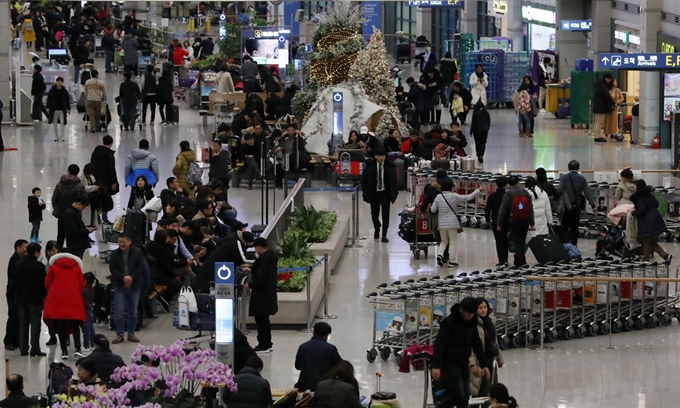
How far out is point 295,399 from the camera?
1302 centimetres

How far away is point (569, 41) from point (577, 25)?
173 cm

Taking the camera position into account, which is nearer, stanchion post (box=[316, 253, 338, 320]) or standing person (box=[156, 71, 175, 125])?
stanchion post (box=[316, 253, 338, 320])

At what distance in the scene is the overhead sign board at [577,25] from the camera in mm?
40656

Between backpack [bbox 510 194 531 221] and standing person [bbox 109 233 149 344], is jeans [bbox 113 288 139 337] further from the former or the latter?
backpack [bbox 510 194 531 221]

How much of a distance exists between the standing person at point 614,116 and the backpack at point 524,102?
1745 mm

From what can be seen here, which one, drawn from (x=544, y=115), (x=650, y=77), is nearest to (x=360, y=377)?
(x=650, y=77)

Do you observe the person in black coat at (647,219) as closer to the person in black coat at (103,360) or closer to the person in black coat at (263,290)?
the person in black coat at (263,290)

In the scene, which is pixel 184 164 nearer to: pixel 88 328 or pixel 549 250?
pixel 549 250

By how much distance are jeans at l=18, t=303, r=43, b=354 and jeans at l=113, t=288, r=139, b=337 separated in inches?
35.6

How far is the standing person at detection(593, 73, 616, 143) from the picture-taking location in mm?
34844

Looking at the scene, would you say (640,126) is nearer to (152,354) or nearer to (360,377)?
(360,377)

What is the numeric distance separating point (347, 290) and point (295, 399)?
672 centimetres

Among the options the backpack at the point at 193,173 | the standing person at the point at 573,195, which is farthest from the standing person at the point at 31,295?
the standing person at the point at 573,195

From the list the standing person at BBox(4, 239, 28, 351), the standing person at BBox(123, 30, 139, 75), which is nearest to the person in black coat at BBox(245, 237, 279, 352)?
the standing person at BBox(4, 239, 28, 351)
